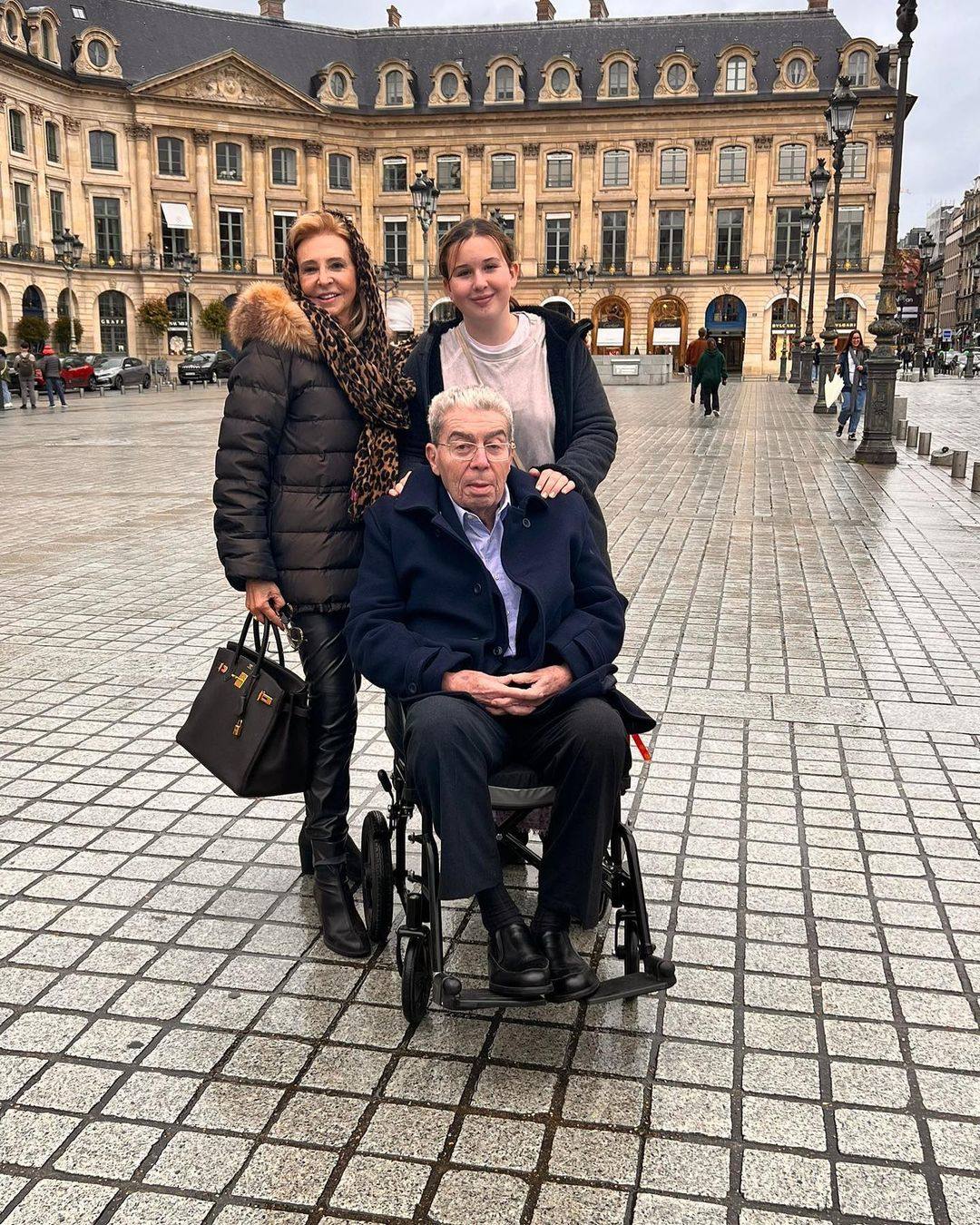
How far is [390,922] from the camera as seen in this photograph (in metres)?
3.63

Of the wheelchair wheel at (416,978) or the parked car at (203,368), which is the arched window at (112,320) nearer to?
the parked car at (203,368)

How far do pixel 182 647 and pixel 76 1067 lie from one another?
4.18m

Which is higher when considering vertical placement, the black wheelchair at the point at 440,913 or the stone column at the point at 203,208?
the stone column at the point at 203,208

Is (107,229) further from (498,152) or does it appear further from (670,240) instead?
(670,240)

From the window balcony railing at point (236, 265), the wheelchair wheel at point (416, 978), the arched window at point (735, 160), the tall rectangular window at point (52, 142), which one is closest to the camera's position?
the wheelchair wheel at point (416, 978)

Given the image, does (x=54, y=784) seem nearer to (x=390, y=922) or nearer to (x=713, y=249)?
(x=390, y=922)

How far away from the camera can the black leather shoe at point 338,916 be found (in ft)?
11.7

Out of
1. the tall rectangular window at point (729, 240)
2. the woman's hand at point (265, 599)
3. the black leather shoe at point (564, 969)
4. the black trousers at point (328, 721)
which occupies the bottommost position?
the black leather shoe at point (564, 969)

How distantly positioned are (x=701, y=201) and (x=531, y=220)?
9.56 metres

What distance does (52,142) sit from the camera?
5881 centimetres

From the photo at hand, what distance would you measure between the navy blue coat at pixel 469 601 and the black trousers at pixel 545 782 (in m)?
0.18

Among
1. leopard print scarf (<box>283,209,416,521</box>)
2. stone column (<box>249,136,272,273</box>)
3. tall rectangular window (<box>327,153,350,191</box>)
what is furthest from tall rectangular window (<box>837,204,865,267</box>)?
leopard print scarf (<box>283,209,416,521</box>)

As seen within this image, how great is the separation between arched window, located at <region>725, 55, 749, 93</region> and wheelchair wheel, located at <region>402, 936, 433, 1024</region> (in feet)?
227

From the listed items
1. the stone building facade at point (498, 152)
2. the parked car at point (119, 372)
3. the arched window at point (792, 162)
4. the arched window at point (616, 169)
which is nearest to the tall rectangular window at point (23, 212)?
the stone building facade at point (498, 152)
